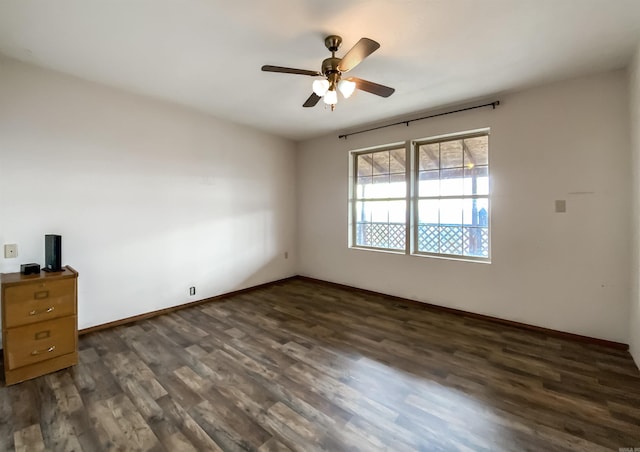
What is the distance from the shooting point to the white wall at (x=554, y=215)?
8.53 feet

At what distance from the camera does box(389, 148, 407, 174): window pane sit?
4036 mm

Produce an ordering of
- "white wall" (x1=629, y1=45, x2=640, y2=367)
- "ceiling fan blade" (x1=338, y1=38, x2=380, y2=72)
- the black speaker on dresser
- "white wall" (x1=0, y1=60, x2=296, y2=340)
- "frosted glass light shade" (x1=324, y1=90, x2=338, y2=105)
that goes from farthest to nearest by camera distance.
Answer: "white wall" (x1=0, y1=60, x2=296, y2=340)
the black speaker on dresser
"white wall" (x1=629, y1=45, x2=640, y2=367)
"frosted glass light shade" (x1=324, y1=90, x2=338, y2=105)
"ceiling fan blade" (x1=338, y1=38, x2=380, y2=72)

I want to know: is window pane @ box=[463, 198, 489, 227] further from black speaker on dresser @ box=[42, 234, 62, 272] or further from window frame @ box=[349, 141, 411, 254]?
black speaker on dresser @ box=[42, 234, 62, 272]

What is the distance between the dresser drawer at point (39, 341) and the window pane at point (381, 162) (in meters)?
4.02

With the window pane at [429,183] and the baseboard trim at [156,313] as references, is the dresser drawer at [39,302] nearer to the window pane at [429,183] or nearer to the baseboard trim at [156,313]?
the baseboard trim at [156,313]

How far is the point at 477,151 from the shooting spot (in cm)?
344

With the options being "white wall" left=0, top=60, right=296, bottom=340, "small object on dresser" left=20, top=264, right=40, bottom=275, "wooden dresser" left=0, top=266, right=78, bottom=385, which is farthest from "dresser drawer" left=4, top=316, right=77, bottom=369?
"white wall" left=0, top=60, right=296, bottom=340

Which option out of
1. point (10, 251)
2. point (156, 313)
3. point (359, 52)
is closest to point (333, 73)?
point (359, 52)

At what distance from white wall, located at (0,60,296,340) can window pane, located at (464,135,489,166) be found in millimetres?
3094

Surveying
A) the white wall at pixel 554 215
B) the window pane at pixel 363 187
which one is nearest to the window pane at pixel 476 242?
the white wall at pixel 554 215

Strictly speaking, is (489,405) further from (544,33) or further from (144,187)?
(144,187)

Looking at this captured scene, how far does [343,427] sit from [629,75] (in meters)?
3.79

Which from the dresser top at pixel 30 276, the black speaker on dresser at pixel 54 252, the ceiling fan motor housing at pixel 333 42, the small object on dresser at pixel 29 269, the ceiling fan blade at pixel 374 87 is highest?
the ceiling fan motor housing at pixel 333 42

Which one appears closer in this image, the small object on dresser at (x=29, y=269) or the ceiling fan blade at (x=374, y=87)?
the ceiling fan blade at (x=374, y=87)
